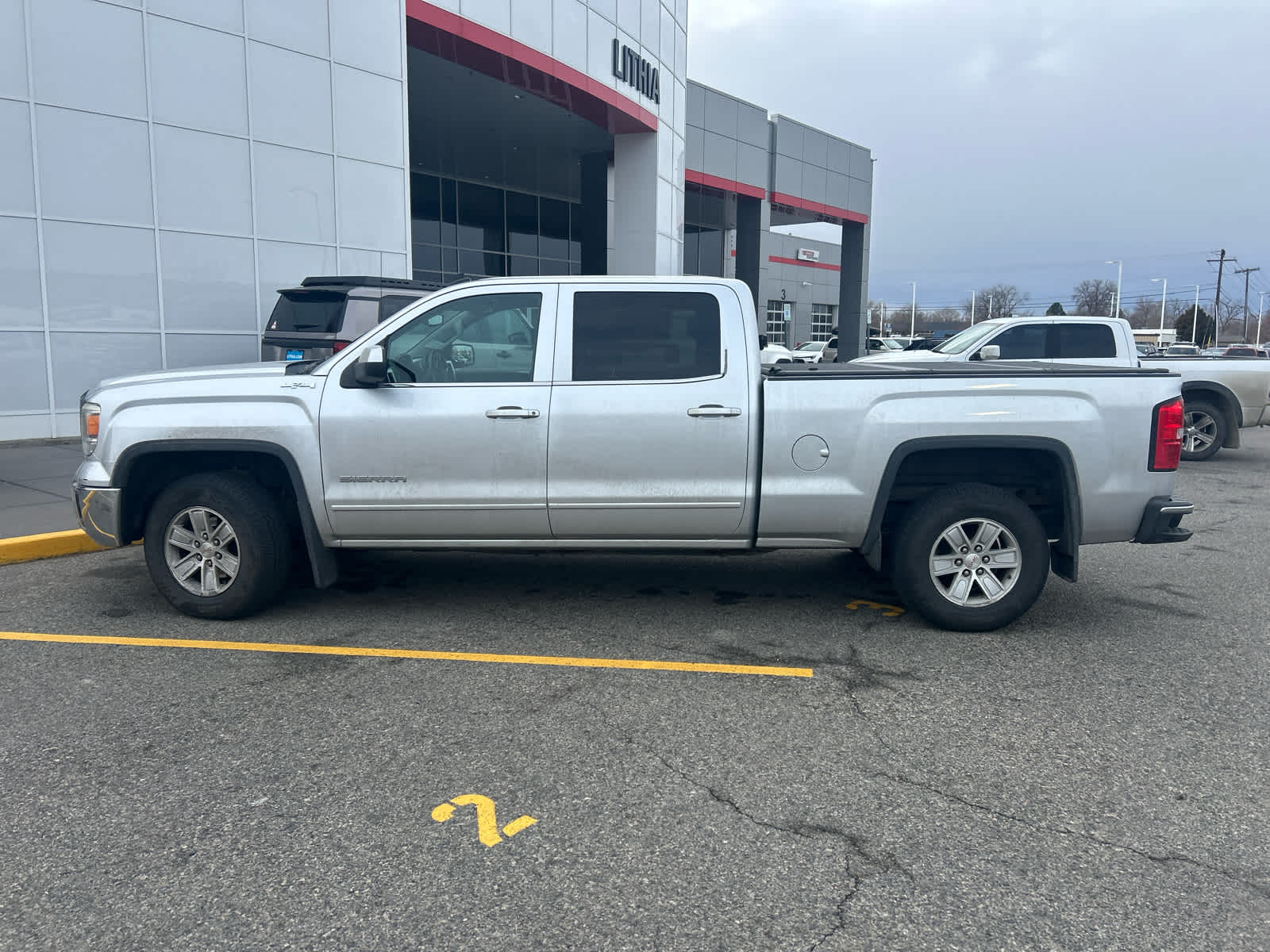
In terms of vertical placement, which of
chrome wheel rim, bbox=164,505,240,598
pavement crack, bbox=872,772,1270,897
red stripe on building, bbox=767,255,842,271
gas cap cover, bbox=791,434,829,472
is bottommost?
pavement crack, bbox=872,772,1270,897

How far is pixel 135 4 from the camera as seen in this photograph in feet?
42.9

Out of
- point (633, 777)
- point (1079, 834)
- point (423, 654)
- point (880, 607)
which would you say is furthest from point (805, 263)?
point (1079, 834)

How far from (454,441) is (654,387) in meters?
1.15

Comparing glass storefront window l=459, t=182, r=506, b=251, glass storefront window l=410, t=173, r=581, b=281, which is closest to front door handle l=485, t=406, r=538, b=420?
glass storefront window l=410, t=173, r=581, b=281

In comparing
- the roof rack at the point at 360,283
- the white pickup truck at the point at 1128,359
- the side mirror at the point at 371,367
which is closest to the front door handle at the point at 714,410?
the side mirror at the point at 371,367

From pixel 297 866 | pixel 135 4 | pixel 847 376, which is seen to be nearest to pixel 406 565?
pixel 847 376

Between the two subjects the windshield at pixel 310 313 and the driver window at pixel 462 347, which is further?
the windshield at pixel 310 313

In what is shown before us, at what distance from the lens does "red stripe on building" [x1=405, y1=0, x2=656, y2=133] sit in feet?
54.4

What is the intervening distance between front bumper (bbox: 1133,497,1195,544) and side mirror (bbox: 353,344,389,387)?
426cm

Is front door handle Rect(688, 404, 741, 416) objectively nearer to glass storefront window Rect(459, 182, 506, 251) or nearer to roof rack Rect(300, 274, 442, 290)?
roof rack Rect(300, 274, 442, 290)

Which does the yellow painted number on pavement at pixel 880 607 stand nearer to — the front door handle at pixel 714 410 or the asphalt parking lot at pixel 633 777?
the asphalt parking lot at pixel 633 777

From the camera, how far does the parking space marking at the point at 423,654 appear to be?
192 inches

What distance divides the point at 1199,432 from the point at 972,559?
10.2m

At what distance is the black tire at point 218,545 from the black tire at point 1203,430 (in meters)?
12.2
